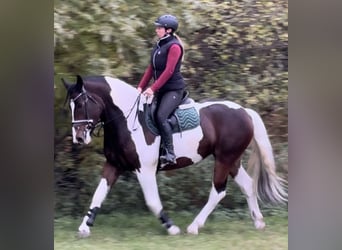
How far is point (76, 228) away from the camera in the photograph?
→ 22.4 ft

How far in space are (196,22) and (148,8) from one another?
0.36 metres

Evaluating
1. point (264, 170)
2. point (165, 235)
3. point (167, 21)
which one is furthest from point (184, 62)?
point (165, 235)

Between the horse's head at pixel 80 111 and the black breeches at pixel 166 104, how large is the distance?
467 millimetres

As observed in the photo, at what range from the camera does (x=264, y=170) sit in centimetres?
687

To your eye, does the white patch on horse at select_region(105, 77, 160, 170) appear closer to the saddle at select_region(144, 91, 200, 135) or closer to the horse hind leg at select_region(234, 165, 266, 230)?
the saddle at select_region(144, 91, 200, 135)

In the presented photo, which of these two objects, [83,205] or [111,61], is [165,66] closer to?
[111,61]

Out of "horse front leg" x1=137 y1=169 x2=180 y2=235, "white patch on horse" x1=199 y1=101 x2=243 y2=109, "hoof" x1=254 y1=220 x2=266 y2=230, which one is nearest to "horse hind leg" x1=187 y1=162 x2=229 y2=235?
"horse front leg" x1=137 y1=169 x2=180 y2=235

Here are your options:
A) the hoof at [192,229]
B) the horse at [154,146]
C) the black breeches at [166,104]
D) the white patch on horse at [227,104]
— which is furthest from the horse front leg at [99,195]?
the white patch on horse at [227,104]

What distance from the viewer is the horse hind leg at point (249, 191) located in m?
6.85

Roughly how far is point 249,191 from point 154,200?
696 millimetres

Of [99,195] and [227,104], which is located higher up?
[227,104]

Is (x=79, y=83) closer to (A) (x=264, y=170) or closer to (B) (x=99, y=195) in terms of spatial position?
(B) (x=99, y=195)

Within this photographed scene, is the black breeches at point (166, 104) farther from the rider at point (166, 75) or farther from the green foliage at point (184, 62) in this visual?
the green foliage at point (184, 62)
